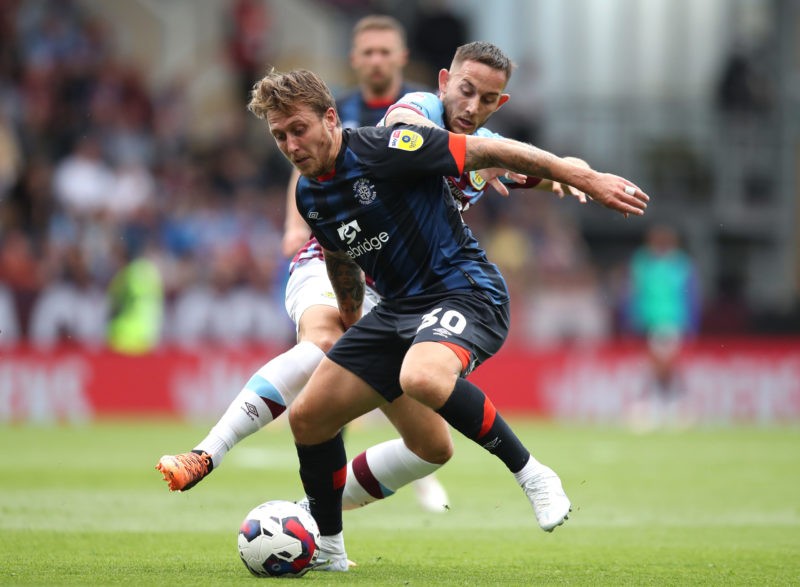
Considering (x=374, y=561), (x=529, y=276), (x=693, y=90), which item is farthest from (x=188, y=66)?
(x=374, y=561)

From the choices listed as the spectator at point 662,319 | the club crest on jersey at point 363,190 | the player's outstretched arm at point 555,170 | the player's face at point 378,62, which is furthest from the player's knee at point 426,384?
the spectator at point 662,319

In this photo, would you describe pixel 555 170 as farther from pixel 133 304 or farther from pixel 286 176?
pixel 286 176

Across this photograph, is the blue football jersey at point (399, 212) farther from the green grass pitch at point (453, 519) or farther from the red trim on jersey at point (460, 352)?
the green grass pitch at point (453, 519)

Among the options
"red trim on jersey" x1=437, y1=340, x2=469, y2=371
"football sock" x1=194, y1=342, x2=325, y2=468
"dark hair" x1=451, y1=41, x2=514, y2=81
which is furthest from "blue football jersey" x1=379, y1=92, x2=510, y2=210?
"football sock" x1=194, y1=342, x2=325, y2=468

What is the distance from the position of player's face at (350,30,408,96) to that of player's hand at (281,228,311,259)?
151 centimetres

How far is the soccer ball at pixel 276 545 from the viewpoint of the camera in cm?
569

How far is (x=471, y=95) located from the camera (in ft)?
20.2

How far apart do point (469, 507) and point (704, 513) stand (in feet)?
4.86

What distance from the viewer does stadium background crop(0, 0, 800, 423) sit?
1634 centimetres

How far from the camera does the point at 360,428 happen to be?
1598 centimetres

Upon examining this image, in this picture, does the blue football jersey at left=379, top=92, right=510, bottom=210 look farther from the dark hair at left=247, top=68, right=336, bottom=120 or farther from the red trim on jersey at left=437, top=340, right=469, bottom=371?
the red trim on jersey at left=437, top=340, right=469, bottom=371

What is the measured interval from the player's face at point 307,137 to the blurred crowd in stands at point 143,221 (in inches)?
→ 403

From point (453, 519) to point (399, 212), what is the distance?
287cm

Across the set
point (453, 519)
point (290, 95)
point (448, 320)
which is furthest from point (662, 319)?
point (290, 95)
